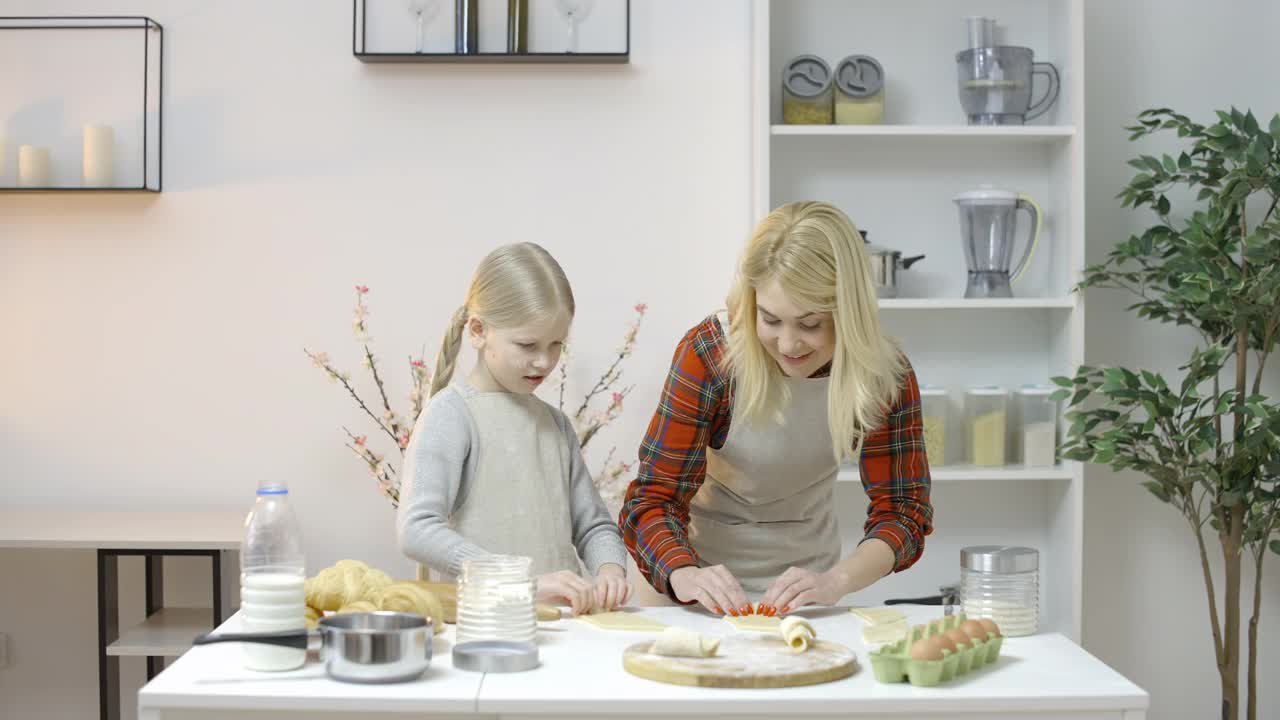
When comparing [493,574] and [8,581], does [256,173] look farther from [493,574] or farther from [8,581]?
[493,574]

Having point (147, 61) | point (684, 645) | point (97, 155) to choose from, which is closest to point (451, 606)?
point (684, 645)

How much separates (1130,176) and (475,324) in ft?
6.68

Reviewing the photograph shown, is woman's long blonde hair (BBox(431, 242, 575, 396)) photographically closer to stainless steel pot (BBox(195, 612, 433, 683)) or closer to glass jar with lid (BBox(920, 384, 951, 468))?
stainless steel pot (BBox(195, 612, 433, 683))

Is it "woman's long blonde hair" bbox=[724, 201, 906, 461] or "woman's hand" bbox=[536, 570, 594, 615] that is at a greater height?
"woman's long blonde hair" bbox=[724, 201, 906, 461]

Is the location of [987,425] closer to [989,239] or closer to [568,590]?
[989,239]

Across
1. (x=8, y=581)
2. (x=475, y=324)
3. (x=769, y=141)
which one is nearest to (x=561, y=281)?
(x=475, y=324)

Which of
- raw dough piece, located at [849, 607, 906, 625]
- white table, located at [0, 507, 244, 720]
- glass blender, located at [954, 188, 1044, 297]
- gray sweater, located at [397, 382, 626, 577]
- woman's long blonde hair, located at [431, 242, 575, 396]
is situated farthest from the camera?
glass blender, located at [954, 188, 1044, 297]

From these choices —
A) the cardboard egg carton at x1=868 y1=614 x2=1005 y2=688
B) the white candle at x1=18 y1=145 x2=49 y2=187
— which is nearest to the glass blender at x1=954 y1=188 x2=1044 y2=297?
the cardboard egg carton at x1=868 y1=614 x2=1005 y2=688

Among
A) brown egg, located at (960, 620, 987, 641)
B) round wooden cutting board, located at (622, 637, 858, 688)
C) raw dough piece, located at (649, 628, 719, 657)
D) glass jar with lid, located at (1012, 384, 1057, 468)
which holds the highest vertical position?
glass jar with lid, located at (1012, 384, 1057, 468)

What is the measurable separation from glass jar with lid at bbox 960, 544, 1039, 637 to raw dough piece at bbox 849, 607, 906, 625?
0.31 ft

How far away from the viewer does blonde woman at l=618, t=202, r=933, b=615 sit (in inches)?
70.7

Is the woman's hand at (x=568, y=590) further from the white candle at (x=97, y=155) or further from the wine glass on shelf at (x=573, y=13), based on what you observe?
the white candle at (x=97, y=155)

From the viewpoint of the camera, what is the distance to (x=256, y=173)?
3.21 m

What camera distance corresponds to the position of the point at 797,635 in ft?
4.93
